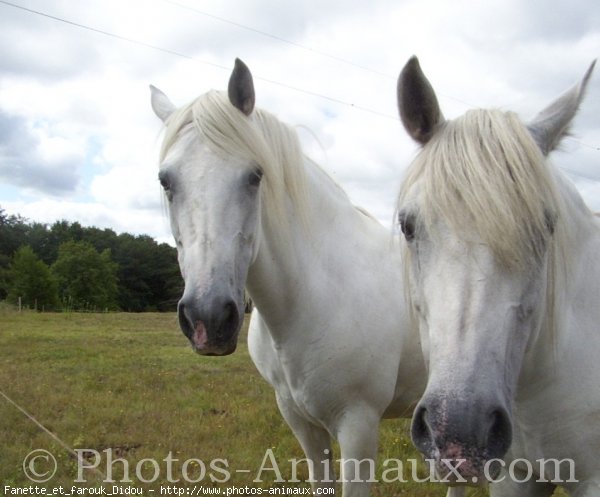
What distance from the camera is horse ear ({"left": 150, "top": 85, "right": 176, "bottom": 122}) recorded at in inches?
127

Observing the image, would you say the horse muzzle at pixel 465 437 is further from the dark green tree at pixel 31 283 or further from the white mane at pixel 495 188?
the dark green tree at pixel 31 283

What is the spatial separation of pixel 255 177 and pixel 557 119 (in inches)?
56.6

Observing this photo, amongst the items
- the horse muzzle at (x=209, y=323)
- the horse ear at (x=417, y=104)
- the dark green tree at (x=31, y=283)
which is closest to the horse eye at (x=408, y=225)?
the horse ear at (x=417, y=104)

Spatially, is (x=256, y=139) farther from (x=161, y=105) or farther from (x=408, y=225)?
(x=408, y=225)

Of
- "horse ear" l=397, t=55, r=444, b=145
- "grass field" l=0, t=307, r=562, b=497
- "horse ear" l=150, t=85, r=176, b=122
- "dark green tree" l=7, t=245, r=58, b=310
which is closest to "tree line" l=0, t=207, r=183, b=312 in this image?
"dark green tree" l=7, t=245, r=58, b=310

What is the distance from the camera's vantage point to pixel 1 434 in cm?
545

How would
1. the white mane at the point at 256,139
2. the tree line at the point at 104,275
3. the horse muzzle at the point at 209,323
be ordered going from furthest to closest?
the tree line at the point at 104,275 → the white mane at the point at 256,139 → the horse muzzle at the point at 209,323

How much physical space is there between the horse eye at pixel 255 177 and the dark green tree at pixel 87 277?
1970 inches

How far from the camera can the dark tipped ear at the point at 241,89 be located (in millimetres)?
2729

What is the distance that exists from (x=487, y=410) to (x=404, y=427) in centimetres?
503

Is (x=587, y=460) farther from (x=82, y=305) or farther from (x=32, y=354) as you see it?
(x=82, y=305)

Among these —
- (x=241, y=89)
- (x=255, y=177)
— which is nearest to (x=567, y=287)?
(x=255, y=177)

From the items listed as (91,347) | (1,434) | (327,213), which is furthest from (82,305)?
(327,213)

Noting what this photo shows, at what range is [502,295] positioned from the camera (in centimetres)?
148
